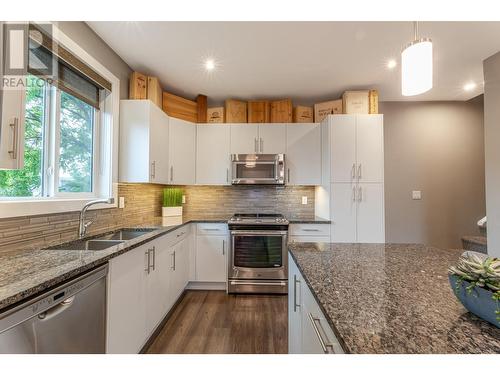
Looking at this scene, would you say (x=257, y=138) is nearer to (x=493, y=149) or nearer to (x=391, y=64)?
(x=391, y=64)

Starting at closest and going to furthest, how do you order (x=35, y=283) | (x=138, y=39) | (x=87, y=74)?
1. (x=35, y=283)
2. (x=87, y=74)
3. (x=138, y=39)

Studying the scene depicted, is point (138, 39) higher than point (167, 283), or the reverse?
point (138, 39)

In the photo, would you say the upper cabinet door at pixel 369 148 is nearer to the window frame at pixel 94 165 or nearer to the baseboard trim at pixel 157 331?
the baseboard trim at pixel 157 331

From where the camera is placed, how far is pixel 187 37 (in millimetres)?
2113

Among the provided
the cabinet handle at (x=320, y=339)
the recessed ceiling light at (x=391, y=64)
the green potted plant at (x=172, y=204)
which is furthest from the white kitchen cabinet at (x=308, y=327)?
the recessed ceiling light at (x=391, y=64)

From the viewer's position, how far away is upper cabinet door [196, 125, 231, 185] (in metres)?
3.33

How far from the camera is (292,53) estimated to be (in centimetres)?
234

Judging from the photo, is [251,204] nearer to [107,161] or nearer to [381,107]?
[107,161]

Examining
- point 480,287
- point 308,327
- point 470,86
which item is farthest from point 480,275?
point 470,86

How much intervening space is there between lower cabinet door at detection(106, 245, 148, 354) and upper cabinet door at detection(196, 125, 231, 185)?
1.63 meters

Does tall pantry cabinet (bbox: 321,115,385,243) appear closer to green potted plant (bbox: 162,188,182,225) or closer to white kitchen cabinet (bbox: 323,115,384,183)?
white kitchen cabinet (bbox: 323,115,384,183)

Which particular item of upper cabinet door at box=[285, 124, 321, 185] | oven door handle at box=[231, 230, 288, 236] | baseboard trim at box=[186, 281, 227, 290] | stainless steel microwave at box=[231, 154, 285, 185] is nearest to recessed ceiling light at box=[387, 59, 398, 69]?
upper cabinet door at box=[285, 124, 321, 185]
